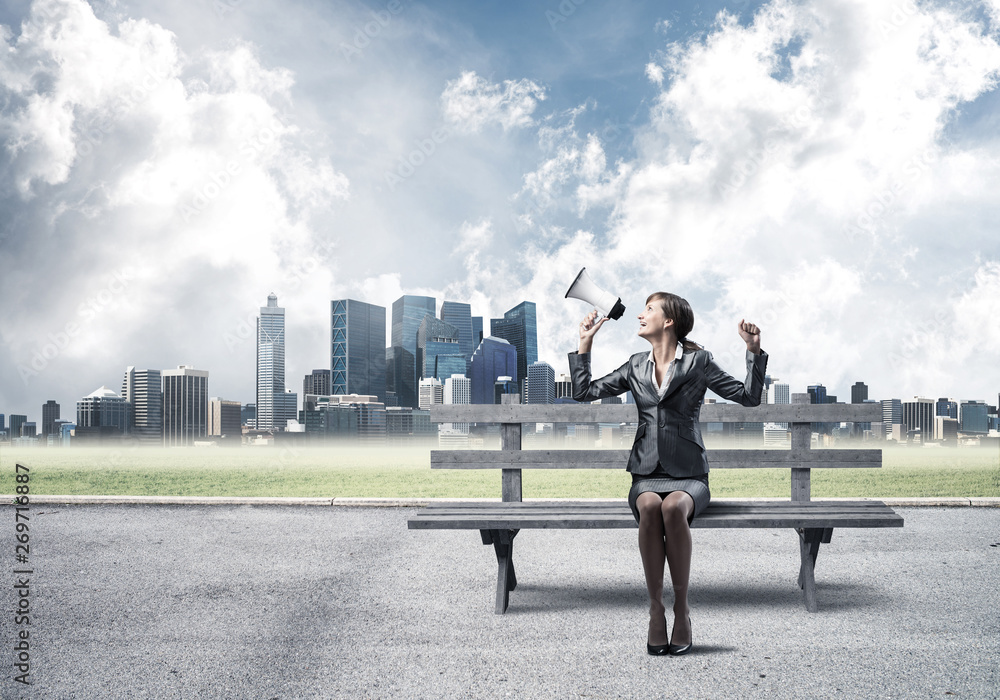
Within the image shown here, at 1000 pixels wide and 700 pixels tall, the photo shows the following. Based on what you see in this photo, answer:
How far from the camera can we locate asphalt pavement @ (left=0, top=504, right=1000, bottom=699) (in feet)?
9.20

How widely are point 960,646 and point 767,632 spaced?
2.71 feet

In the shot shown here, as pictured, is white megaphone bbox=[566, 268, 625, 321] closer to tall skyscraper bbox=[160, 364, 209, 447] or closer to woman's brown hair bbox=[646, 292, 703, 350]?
woman's brown hair bbox=[646, 292, 703, 350]

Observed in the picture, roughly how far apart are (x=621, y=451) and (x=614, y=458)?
0.22 ft

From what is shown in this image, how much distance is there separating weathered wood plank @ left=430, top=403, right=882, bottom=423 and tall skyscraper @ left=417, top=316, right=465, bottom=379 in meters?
127

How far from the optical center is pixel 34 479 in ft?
44.3

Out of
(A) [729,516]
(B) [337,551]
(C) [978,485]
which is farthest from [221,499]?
(C) [978,485]

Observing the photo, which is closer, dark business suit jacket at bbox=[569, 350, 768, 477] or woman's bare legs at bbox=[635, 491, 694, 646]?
woman's bare legs at bbox=[635, 491, 694, 646]

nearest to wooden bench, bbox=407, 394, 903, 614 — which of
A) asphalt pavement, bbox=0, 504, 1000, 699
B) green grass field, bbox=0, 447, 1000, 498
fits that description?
asphalt pavement, bbox=0, 504, 1000, 699

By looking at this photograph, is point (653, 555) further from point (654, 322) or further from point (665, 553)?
point (654, 322)

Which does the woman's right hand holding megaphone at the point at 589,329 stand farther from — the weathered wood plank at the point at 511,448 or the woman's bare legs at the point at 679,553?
the weathered wood plank at the point at 511,448

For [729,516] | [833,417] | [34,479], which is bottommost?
[34,479]

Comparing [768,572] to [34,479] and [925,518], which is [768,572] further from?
[34,479]

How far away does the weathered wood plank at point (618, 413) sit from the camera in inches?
189

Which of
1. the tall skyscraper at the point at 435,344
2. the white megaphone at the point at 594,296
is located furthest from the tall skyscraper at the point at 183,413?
the white megaphone at the point at 594,296
